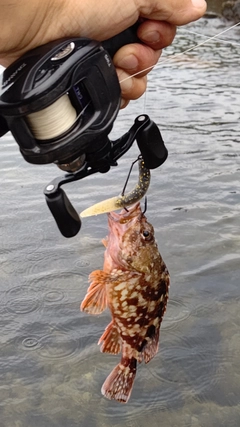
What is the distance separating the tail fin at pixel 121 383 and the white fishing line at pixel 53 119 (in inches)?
78.8

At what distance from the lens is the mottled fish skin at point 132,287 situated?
346 cm

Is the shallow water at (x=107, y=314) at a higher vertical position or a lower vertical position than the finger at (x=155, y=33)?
lower

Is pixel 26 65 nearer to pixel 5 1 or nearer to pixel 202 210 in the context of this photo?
pixel 5 1

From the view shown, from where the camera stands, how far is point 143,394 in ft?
15.0

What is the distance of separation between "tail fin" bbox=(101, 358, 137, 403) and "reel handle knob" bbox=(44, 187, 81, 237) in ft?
5.14

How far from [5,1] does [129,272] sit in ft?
6.11

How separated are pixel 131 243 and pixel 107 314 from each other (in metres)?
2.05

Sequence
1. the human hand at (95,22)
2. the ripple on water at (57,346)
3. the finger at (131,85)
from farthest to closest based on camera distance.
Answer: the ripple on water at (57,346) → the finger at (131,85) → the human hand at (95,22)

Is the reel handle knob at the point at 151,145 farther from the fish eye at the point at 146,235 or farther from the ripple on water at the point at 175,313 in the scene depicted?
the ripple on water at the point at 175,313

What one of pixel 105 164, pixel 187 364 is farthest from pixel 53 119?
pixel 187 364

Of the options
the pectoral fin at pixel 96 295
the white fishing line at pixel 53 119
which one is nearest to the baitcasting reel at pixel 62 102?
the white fishing line at pixel 53 119

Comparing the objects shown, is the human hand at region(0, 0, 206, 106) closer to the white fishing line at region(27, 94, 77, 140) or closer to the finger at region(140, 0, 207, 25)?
the finger at region(140, 0, 207, 25)

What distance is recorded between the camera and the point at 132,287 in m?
3.48

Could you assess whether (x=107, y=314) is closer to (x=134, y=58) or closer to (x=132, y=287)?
(x=132, y=287)
